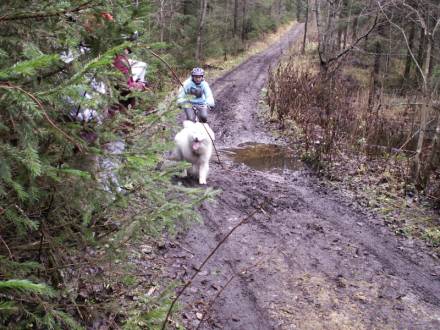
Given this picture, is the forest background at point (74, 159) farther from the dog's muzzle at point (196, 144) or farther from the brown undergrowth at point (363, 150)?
the brown undergrowth at point (363, 150)

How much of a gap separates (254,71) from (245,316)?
77.3 feet

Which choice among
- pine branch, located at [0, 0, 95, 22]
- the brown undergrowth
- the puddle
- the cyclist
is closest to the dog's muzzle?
the cyclist

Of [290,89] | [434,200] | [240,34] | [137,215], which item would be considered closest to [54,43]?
[137,215]

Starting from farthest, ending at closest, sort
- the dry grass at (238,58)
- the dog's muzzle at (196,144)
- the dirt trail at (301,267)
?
the dry grass at (238,58)
the dog's muzzle at (196,144)
the dirt trail at (301,267)

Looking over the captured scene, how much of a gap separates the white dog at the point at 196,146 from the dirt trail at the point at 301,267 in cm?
40

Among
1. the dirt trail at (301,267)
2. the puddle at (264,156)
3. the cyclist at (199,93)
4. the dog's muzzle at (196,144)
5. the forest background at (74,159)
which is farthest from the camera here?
the puddle at (264,156)

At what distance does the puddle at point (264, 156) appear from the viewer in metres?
9.62

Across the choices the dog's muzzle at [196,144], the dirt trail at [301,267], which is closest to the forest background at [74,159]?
the dirt trail at [301,267]

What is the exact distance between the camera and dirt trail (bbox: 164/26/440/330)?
4258 mm

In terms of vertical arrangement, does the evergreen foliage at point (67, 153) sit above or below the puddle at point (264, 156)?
above

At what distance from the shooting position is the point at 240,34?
119 feet

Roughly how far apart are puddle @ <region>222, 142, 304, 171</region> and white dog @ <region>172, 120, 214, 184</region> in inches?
97.2

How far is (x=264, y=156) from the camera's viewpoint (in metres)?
10.5

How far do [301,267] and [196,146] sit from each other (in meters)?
2.91
